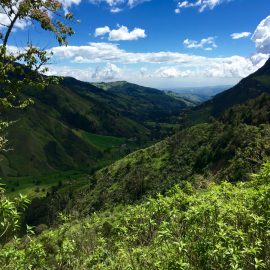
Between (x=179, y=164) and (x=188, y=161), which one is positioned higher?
(x=188, y=161)

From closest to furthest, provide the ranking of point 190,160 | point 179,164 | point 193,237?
point 193,237 → point 190,160 → point 179,164

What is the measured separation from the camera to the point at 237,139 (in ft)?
412

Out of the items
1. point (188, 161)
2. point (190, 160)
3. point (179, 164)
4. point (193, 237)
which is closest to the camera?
point (193, 237)

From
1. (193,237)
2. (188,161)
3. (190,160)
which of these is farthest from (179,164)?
(193,237)

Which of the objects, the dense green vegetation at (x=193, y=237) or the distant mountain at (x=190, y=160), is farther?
the distant mountain at (x=190, y=160)

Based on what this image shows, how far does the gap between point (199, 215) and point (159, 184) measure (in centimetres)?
13116

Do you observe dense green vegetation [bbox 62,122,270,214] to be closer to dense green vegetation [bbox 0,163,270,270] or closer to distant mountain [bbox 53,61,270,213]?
distant mountain [bbox 53,61,270,213]

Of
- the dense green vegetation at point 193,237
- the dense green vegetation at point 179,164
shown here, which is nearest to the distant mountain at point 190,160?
the dense green vegetation at point 179,164

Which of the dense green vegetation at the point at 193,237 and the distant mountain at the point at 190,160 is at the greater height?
the dense green vegetation at the point at 193,237

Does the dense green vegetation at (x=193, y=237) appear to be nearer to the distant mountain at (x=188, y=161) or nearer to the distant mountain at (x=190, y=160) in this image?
the distant mountain at (x=190, y=160)

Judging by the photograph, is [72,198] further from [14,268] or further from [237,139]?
[14,268]

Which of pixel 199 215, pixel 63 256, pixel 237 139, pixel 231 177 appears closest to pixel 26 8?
pixel 63 256

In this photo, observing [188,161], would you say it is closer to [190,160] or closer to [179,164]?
[190,160]

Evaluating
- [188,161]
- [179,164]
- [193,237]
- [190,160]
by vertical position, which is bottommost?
[179,164]
